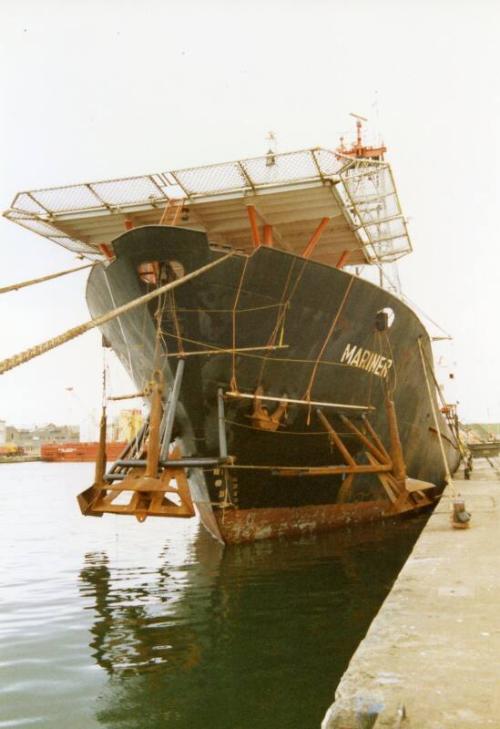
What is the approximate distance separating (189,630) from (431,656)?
3392 mm

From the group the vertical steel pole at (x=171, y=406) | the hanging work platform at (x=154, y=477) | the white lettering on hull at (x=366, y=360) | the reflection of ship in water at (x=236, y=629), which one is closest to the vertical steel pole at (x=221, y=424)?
the hanging work platform at (x=154, y=477)

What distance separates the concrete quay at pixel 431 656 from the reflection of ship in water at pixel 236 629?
2.99 feet

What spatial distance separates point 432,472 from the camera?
1545 cm

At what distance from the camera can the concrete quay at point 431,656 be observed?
91.6 inches

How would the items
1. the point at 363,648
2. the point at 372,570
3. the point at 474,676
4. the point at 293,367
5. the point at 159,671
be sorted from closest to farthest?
1. the point at 474,676
2. the point at 363,648
3. the point at 159,671
4. the point at 372,570
5. the point at 293,367

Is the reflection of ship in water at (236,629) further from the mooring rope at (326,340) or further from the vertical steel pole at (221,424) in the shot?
the mooring rope at (326,340)

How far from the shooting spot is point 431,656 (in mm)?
3062

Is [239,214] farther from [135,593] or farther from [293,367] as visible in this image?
[135,593]

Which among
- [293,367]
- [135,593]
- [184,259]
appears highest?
[184,259]

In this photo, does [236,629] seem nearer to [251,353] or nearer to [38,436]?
[251,353]

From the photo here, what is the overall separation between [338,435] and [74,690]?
253 inches

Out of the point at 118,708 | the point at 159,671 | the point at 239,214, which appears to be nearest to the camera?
the point at 118,708

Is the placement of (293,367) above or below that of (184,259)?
below

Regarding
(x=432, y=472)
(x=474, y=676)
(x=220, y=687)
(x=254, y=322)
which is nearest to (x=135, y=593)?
(x=220, y=687)
